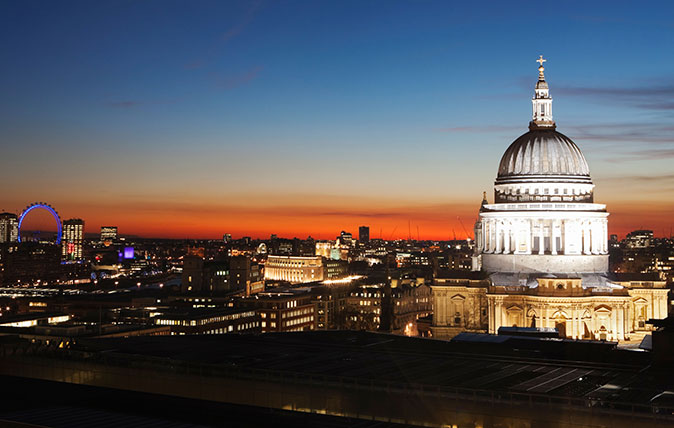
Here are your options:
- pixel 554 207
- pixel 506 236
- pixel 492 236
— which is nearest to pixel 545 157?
pixel 554 207

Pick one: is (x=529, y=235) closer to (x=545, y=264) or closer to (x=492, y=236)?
(x=545, y=264)

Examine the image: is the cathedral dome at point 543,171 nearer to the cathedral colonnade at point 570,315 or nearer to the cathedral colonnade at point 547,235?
the cathedral colonnade at point 547,235

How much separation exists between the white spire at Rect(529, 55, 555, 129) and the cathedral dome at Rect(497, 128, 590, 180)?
1.34 m

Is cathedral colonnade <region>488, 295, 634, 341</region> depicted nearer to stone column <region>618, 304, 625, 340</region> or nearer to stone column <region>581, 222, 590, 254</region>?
stone column <region>618, 304, 625, 340</region>

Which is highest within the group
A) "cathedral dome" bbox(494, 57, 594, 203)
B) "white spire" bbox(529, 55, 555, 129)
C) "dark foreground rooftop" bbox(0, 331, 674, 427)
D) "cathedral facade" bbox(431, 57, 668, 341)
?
"white spire" bbox(529, 55, 555, 129)

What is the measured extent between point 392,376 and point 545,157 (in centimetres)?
7329

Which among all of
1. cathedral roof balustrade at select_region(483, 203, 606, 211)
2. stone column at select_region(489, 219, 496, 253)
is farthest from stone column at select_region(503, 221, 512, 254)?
cathedral roof balustrade at select_region(483, 203, 606, 211)

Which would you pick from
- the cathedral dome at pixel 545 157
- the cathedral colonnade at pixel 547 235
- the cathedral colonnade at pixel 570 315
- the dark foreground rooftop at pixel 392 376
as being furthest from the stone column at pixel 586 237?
the dark foreground rooftop at pixel 392 376

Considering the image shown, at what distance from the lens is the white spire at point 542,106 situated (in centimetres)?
12988

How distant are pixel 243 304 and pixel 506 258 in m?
78.8

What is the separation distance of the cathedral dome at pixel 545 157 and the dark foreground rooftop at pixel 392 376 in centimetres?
4911

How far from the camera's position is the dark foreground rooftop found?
4994 cm

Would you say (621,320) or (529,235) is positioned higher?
(529,235)

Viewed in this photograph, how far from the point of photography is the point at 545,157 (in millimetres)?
126562
